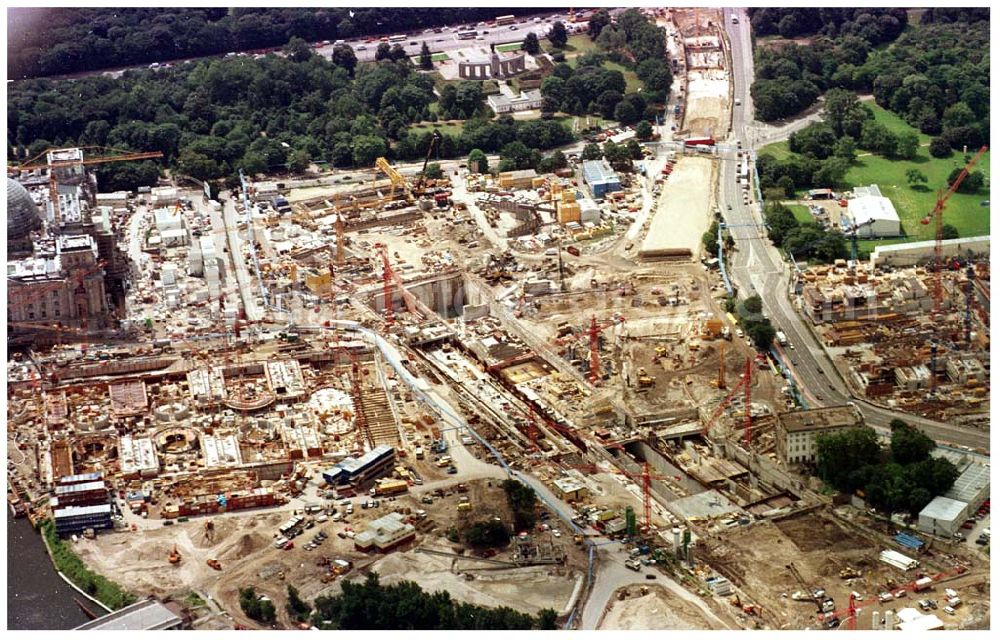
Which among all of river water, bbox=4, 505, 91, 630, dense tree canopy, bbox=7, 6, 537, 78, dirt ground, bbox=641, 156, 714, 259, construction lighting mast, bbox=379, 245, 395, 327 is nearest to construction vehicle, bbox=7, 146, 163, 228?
dense tree canopy, bbox=7, 6, 537, 78

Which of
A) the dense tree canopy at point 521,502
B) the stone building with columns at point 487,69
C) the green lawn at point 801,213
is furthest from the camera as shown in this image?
the stone building with columns at point 487,69

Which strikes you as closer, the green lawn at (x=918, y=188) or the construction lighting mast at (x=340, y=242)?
the construction lighting mast at (x=340, y=242)

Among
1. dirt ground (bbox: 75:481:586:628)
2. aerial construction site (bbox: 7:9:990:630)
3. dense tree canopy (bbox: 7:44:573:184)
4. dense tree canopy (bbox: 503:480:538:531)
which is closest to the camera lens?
dirt ground (bbox: 75:481:586:628)

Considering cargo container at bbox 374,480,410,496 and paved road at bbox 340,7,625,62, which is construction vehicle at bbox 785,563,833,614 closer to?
cargo container at bbox 374,480,410,496

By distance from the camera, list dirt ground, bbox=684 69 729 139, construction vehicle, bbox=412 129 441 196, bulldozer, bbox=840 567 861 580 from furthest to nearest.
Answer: dirt ground, bbox=684 69 729 139
construction vehicle, bbox=412 129 441 196
bulldozer, bbox=840 567 861 580

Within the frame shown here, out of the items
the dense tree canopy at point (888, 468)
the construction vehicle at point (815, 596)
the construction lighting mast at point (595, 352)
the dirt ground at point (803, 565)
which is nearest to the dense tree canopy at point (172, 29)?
the construction lighting mast at point (595, 352)

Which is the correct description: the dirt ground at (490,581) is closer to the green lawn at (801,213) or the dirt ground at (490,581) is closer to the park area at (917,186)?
the park area at (917,186)
